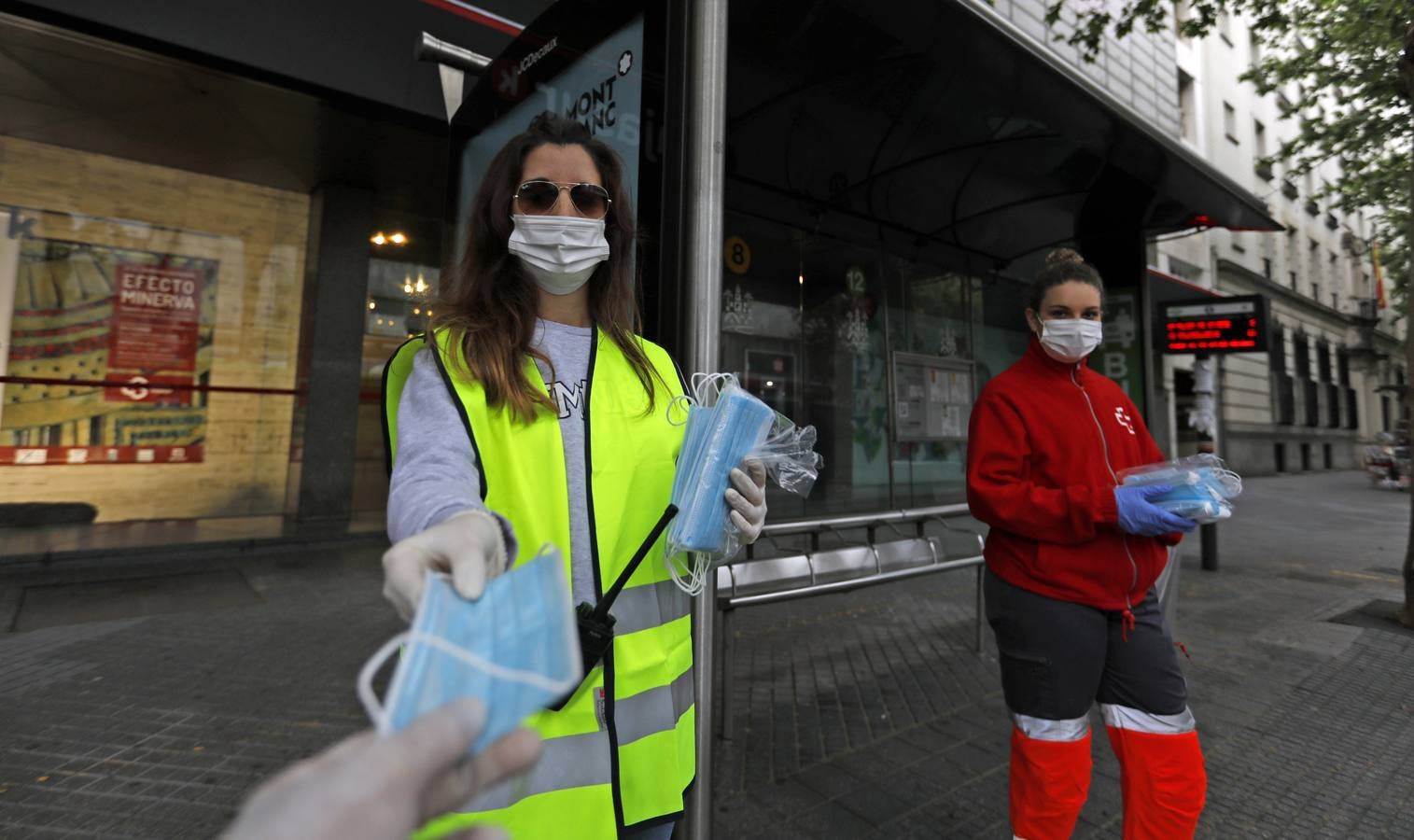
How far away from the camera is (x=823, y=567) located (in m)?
4.18

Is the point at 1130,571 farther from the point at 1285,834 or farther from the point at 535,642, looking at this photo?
the point at 535,642

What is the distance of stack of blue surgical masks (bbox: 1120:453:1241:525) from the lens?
1891 mm

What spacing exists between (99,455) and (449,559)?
9.97m

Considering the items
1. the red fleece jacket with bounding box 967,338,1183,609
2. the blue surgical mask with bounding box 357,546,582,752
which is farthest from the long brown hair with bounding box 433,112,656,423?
the red fleece jacket with bounding box 967,338,1183,609

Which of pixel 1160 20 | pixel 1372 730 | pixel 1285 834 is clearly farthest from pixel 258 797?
pixel 1160 20

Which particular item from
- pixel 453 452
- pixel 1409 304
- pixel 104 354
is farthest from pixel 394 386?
pixel 104 354

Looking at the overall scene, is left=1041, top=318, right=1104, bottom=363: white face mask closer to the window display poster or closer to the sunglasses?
the sunglasses

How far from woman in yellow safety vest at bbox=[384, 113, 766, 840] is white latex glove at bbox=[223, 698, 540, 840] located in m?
0.33

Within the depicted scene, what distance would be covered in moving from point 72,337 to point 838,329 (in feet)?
32.0

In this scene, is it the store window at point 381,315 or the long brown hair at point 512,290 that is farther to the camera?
the store window at point 381,315

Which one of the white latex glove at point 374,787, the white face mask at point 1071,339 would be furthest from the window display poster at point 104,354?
the white latex glove at point 374,787

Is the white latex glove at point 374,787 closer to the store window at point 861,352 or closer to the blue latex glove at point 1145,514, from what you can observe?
the blue latex glove at point 1145,514

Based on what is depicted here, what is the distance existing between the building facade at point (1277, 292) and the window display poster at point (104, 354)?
19.6 metres

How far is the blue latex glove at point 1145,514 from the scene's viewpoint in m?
1.90
